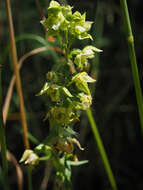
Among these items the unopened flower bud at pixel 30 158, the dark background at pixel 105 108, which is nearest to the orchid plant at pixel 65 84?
the unopened flower bud at pixel 30 158

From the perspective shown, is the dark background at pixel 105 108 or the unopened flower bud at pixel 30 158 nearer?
the unopened flower bud at pixel 30 158

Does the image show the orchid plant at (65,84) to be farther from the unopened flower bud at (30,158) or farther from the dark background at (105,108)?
the dark background at (105,108)

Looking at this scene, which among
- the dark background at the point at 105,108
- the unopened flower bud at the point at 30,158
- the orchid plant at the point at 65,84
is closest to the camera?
the orchid plant at the point at 65,84

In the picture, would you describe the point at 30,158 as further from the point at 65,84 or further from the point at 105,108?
the point at 105,108

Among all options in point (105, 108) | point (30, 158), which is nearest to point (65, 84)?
point (30, 158)

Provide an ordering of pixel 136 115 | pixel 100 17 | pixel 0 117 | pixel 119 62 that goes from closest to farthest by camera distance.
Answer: pixel 0 117 → pixel 100 17 → pixel 136 115 → pixel 119 62

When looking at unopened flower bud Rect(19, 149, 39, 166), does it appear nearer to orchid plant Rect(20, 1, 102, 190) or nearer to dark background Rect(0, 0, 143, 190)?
orchid plant Rect(20, 1, 102, 190)

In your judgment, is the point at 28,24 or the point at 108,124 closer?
the point at 108,124

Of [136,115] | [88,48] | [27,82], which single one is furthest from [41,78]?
[88,48]

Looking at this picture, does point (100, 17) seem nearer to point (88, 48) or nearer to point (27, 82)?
point (27, 82)
